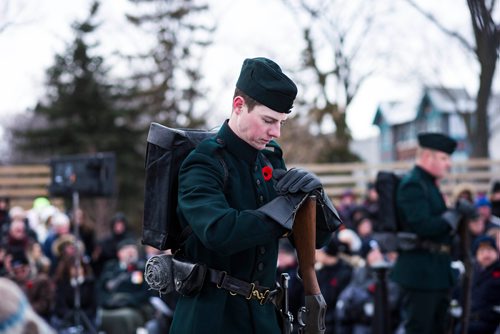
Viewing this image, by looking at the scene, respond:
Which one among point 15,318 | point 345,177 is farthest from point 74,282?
point 345,177

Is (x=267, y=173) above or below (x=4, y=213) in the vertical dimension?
Answer: above

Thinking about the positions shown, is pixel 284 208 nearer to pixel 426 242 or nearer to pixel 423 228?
pixel 423 228

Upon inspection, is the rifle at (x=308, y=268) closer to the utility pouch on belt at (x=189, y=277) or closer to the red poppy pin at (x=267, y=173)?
the red poppy pin at (x=267, y=173)

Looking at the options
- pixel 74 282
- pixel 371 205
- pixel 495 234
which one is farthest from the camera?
pixel 371 205

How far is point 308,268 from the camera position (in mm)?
3344

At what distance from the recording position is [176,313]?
11.4 ft

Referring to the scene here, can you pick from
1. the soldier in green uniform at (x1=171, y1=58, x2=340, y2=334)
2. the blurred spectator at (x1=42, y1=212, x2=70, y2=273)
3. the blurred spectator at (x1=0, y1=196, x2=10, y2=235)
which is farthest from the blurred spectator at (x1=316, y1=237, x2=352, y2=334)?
the soldier in green uniform at (x1=171, y1=58, x2=340, y2=334)

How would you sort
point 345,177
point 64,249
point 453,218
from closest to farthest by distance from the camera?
1. point 453,218
2. point 64,249
3. point 345,177

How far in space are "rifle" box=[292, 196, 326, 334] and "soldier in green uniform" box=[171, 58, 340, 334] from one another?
0.38ft

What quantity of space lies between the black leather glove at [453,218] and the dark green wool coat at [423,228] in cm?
4

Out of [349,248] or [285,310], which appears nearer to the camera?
[285,310]

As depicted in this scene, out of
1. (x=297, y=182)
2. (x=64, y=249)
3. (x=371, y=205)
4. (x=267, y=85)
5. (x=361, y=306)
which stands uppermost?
(x=267, y=85)

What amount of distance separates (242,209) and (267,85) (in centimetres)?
54

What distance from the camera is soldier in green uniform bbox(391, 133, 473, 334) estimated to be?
6.29 meters
